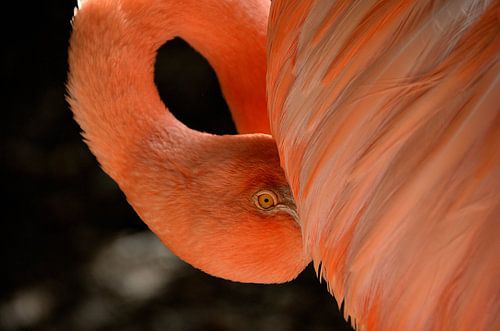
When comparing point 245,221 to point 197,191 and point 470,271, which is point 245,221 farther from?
point 470,271

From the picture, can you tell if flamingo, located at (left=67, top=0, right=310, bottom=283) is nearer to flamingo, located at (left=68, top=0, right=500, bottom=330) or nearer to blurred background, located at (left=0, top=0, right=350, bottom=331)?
flamingo, located at (left=68, top=0, right=500, bottom=330)

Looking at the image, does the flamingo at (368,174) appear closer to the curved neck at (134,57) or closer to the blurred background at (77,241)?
the curved neck at (134,57)

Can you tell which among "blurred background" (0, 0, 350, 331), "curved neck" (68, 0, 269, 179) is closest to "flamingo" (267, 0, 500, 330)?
"curved neck" (68, 0, 269, 179)

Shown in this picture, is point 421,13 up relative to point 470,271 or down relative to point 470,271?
up

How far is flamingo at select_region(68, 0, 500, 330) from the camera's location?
799 mm

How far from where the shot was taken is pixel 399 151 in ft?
2.76

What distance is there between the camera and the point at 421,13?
817 millimetres

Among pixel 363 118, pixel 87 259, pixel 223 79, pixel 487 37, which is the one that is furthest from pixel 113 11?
pixel 87 259

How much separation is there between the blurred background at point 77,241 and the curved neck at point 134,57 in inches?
38.3

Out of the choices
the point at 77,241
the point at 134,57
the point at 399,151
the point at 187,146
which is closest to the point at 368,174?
the point at 399,151

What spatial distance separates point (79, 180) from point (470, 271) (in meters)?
1.65

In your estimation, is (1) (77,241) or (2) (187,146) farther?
(1) (77,241)

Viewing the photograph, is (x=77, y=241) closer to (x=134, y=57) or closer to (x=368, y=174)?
(x=134, y=57)

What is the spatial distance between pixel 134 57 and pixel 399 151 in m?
0.57
